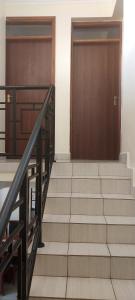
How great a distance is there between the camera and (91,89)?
4816mm

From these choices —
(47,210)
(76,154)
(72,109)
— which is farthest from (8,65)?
(47,210)

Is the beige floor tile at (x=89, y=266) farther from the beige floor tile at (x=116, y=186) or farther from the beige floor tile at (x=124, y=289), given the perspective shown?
the beige floor tile at (x=116, y=186)

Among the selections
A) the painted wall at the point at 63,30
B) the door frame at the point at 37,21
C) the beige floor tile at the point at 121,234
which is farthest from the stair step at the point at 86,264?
the door frame at the point at 37,21

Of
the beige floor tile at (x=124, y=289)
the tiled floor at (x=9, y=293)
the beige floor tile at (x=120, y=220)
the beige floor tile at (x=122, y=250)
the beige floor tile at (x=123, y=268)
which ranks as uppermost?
the beige floor tile at (x=120, y=220)

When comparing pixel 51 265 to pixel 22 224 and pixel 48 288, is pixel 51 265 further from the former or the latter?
pixel 22 224

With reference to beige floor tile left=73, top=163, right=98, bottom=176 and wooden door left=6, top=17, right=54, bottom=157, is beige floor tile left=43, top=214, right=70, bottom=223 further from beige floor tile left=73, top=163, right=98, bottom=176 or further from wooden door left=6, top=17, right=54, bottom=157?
wooden door left=6, top=17, right=54, bottom=157

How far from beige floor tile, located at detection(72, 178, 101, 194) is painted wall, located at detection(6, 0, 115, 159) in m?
1.65

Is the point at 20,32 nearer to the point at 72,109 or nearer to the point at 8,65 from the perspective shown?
the point at 8,65

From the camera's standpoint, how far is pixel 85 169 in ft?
10.7

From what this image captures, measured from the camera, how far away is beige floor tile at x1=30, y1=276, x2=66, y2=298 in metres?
1.89

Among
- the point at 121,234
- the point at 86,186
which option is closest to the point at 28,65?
the point at 86,186

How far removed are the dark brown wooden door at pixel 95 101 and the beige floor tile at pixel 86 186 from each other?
73.1 inches

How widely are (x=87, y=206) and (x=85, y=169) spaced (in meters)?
0.62

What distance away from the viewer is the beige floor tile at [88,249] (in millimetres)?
2200
